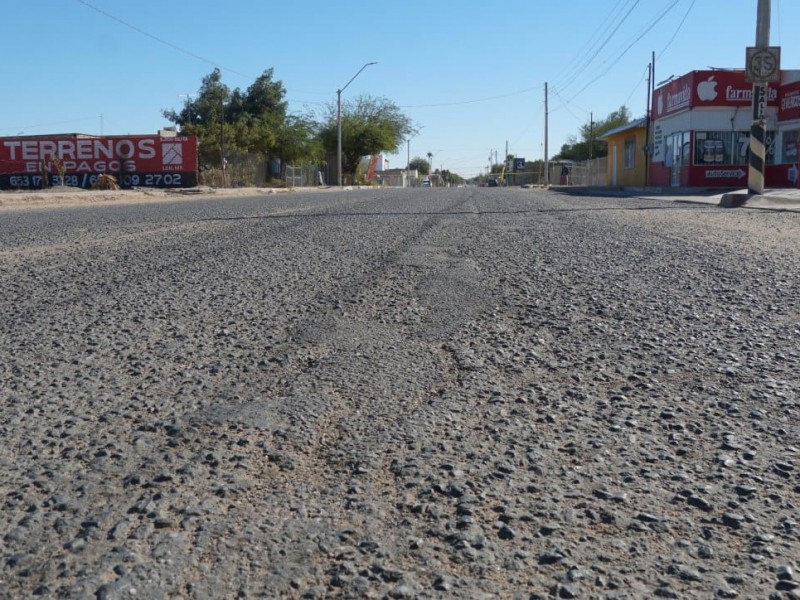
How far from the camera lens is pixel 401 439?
9.91 feet

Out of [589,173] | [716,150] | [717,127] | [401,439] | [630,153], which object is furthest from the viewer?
[589,173]

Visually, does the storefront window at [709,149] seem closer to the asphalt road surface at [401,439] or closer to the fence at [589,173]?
the fence at [589,173]

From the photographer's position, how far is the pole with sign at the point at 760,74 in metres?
20.7

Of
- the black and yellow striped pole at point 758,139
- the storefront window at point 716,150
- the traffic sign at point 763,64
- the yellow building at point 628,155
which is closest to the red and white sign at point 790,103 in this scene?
the storefront window at point 716,150

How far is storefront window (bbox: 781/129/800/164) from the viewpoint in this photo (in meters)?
32.7

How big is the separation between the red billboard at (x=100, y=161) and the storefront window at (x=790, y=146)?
82.4 ft

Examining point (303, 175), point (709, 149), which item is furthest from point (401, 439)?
point (303, 175)

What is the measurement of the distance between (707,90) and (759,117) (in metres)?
15.5

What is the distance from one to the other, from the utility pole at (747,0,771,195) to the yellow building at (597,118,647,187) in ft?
69.8

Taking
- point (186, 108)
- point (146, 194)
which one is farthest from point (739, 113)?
point (186, 108)

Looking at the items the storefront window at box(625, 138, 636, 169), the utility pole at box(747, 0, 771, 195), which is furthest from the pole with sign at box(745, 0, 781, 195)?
the storefront window at box(625, 138, 636, 169)

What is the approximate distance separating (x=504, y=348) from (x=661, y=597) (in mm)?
2449

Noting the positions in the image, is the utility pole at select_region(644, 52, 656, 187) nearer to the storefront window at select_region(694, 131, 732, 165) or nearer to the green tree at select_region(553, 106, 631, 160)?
the storefront window at select_region(694, 131, 732, 165)

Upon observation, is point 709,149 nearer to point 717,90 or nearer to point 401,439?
point 717,90
